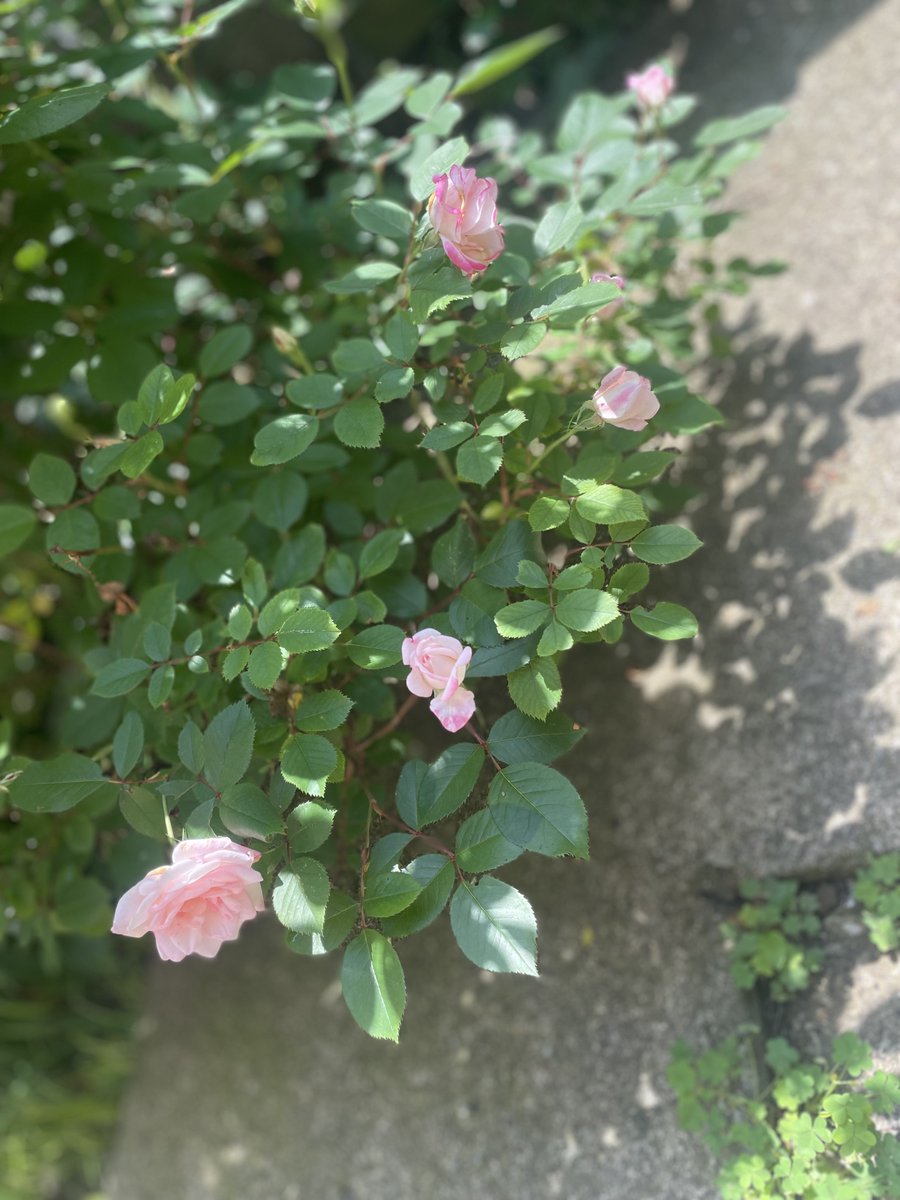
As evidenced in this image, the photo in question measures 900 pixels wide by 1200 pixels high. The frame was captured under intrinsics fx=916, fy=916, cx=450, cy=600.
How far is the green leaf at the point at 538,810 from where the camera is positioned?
872 millimetres

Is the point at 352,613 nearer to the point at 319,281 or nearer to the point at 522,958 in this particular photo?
the point at 522,958

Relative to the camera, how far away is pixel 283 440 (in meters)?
0.99

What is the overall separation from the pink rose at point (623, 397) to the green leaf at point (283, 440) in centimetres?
31

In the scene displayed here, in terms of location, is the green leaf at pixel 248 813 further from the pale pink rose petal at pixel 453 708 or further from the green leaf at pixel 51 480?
the green leaf at pixel 51 480

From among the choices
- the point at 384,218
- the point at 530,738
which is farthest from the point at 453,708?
the point at 384,218

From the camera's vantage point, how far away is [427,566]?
1.41m

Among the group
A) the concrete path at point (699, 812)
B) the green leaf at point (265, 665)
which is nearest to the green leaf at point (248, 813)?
the green leaf at point (265, 665)

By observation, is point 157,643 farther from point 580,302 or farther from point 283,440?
point 580,302

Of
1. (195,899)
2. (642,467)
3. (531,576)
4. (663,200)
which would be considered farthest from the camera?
(663,200)

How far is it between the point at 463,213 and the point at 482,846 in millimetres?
631

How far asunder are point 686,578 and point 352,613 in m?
0.69

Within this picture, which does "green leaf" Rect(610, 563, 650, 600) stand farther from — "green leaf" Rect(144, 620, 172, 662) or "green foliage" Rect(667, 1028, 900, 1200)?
"green foliage" Rect(667, 1028, 900, 1200)

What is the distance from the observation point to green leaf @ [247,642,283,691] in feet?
2.91

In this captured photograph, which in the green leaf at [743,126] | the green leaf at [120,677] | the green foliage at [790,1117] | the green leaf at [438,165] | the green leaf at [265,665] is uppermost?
the green leaf at [438,165]
